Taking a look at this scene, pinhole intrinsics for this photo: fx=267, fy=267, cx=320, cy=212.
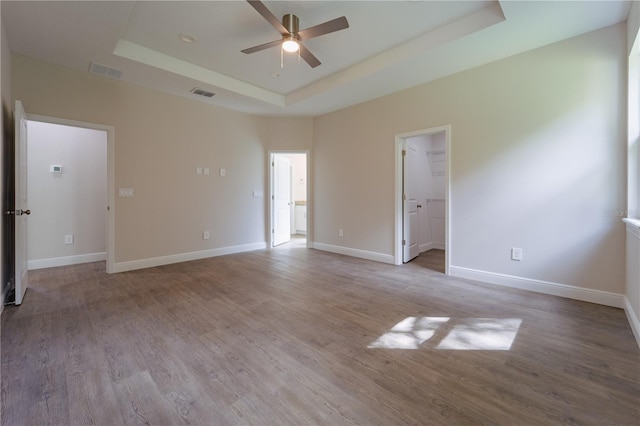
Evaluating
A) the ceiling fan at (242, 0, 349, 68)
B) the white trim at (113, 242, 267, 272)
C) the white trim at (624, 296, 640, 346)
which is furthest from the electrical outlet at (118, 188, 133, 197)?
the white trim at (624, 296, 640, 346)

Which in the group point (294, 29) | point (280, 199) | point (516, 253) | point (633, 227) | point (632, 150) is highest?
point (294, 29)

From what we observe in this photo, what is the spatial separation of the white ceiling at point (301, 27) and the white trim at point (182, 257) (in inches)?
103

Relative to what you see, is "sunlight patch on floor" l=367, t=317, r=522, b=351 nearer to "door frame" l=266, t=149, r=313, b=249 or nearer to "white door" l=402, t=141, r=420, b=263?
"white door" l=402, t=141, r=420, b=263

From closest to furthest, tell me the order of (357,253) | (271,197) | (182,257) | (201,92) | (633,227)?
(633,227) < (201,92) < (182,257) < (357,253) < (271,197)

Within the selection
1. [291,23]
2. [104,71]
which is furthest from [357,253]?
[104,71]

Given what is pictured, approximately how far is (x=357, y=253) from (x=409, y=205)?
1.24 metres

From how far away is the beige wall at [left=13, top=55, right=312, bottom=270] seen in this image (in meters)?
3.44

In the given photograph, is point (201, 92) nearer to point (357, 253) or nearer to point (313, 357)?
point (357, 253)

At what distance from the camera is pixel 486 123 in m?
3.31

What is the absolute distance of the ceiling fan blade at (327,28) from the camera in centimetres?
227

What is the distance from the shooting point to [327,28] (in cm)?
239

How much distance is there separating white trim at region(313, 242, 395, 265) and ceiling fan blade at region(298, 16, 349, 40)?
10.6ft

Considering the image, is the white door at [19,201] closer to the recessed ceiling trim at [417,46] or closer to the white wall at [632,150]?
the recessed ceiling trim at [417,46]

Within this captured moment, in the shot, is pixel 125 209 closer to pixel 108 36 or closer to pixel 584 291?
pixel 108 36
